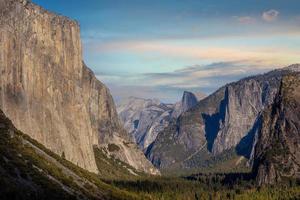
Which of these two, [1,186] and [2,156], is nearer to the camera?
[1,186]

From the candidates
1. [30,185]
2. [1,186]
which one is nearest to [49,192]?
[30,185]

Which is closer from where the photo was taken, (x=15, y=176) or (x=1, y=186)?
(x=1, y=186)

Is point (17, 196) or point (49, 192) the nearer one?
point (17, 196)

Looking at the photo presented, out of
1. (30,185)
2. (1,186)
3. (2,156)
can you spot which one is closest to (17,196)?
(1,186)

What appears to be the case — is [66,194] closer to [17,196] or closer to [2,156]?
[2,156]

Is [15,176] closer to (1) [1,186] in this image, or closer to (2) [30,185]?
(2) [30,185]

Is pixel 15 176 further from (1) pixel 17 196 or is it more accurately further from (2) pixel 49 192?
(1) pixel 17 196

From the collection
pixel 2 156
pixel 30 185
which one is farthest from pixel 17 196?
pixel 2 156

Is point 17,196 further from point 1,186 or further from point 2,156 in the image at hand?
point 2,156
